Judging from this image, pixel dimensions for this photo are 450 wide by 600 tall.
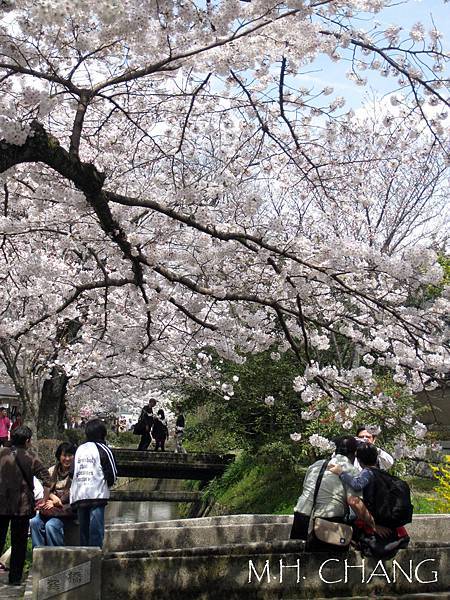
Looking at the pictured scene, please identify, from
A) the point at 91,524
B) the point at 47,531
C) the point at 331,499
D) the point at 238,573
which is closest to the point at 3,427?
the point at 47,531

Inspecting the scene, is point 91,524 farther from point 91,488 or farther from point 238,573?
point 238,573

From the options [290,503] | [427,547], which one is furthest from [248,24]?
[290,503]

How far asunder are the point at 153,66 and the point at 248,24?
78cm

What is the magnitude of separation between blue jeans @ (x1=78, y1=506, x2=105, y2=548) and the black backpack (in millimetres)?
2411

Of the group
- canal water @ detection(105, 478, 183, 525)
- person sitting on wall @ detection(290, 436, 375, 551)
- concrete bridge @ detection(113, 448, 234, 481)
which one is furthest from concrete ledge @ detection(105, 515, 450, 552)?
canal water @ detection(105, 478, 183, 525)

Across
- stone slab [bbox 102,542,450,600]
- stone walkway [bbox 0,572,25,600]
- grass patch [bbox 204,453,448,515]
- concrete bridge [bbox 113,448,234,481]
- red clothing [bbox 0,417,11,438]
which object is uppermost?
red clothing [bbox 0,417,11,438]

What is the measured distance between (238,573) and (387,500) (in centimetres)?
123

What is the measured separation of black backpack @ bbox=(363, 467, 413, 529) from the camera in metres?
5.45

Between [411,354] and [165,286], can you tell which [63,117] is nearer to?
[165,286]

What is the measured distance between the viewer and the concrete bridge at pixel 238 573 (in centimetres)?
527

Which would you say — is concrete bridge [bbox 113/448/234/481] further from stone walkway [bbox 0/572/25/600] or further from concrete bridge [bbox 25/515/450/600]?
concrete bridge [bbox 25/515/450/600]

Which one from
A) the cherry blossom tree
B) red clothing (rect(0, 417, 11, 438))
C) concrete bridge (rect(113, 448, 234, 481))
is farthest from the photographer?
concrete bridge (rect(113, 448, 234, 481))

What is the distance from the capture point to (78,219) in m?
7.96

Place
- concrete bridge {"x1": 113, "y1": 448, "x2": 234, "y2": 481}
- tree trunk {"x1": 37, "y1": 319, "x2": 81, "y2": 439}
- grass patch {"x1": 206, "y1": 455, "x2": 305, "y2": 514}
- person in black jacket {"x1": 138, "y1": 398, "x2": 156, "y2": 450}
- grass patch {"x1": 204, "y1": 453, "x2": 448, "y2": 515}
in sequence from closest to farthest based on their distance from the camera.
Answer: grass patch {"x1": 204, "y1": 453, "x2": 448, "y2": 515}
grass patch {"x1": 206, "y1": 455, "x2": 305, "y2": 514}
tree trunk {"x1": 37, "y1": 319, "x2": 81, "y2": 439}
concrete bridge {"x1": 113, "y1": 448, "x2": 234, "y2": 481}
person in black jacket {"x1": 138, "y1": 398, "x2": 156, "y2": 450}
